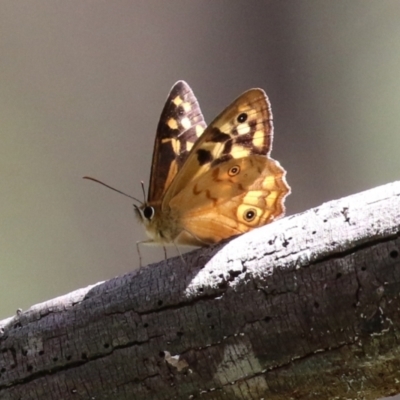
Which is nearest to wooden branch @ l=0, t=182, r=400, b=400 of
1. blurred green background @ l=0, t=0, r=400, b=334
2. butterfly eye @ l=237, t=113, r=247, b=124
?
butterfly eye @ l=237, t=113, r=247, b=124

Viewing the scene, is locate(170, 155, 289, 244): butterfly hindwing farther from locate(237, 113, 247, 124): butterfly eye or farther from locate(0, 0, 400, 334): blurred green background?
locate(0, 0, 400, 334): blurred green background

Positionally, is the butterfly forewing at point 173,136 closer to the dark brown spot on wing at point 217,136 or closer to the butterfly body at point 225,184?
the butterfly body at point 225,184

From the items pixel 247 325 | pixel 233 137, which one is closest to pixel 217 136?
pixel 233 137

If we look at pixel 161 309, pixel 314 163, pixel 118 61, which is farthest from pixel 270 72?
pixel 161 309

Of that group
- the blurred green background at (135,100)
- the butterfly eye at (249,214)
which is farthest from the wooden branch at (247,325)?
the blurred green background at (135,100)

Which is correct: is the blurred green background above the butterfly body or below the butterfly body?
above

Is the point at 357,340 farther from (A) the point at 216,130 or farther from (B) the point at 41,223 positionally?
(B) the point at 41,223

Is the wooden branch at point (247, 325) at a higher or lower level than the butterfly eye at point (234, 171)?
lower
